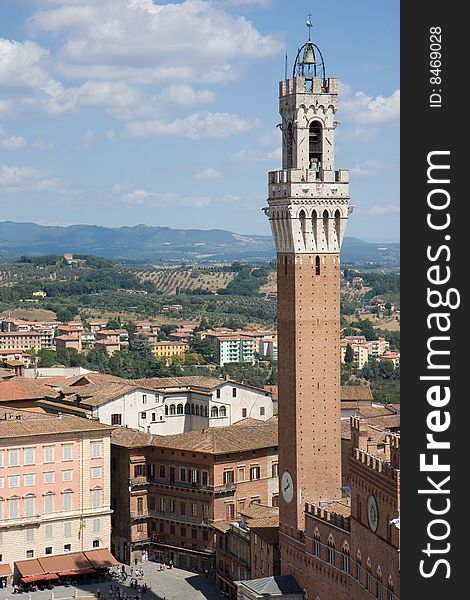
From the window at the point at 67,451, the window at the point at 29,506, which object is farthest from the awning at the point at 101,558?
the window at the point at 67,451

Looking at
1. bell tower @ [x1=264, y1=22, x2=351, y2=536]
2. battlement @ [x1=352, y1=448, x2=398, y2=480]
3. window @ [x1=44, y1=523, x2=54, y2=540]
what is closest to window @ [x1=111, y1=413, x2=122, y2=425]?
window @ [x1=44, y1=523, x2=54, y2=540]

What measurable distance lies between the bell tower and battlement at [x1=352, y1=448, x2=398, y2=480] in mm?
4847

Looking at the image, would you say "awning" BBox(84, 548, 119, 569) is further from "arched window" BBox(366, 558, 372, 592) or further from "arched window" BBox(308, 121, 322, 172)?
"arched window" BBox(308, 121, 322, 172)

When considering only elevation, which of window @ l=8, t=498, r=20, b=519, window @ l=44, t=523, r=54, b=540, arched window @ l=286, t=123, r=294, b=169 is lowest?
window @ l=44, t=523, r=54, b=540

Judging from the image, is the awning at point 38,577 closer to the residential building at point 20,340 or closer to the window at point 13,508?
the window at point 13,508

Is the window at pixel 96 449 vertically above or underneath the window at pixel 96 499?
above

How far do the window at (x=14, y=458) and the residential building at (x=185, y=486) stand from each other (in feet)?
17.7

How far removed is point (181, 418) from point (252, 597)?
22.3 m

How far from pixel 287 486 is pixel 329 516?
318 cm

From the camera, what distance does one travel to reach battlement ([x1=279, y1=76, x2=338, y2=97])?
44031 millimetres

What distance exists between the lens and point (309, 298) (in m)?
43.6

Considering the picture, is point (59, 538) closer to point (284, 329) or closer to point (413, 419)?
point (284, 329)

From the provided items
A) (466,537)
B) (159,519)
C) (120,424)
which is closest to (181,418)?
(120,424)

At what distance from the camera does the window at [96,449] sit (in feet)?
176
